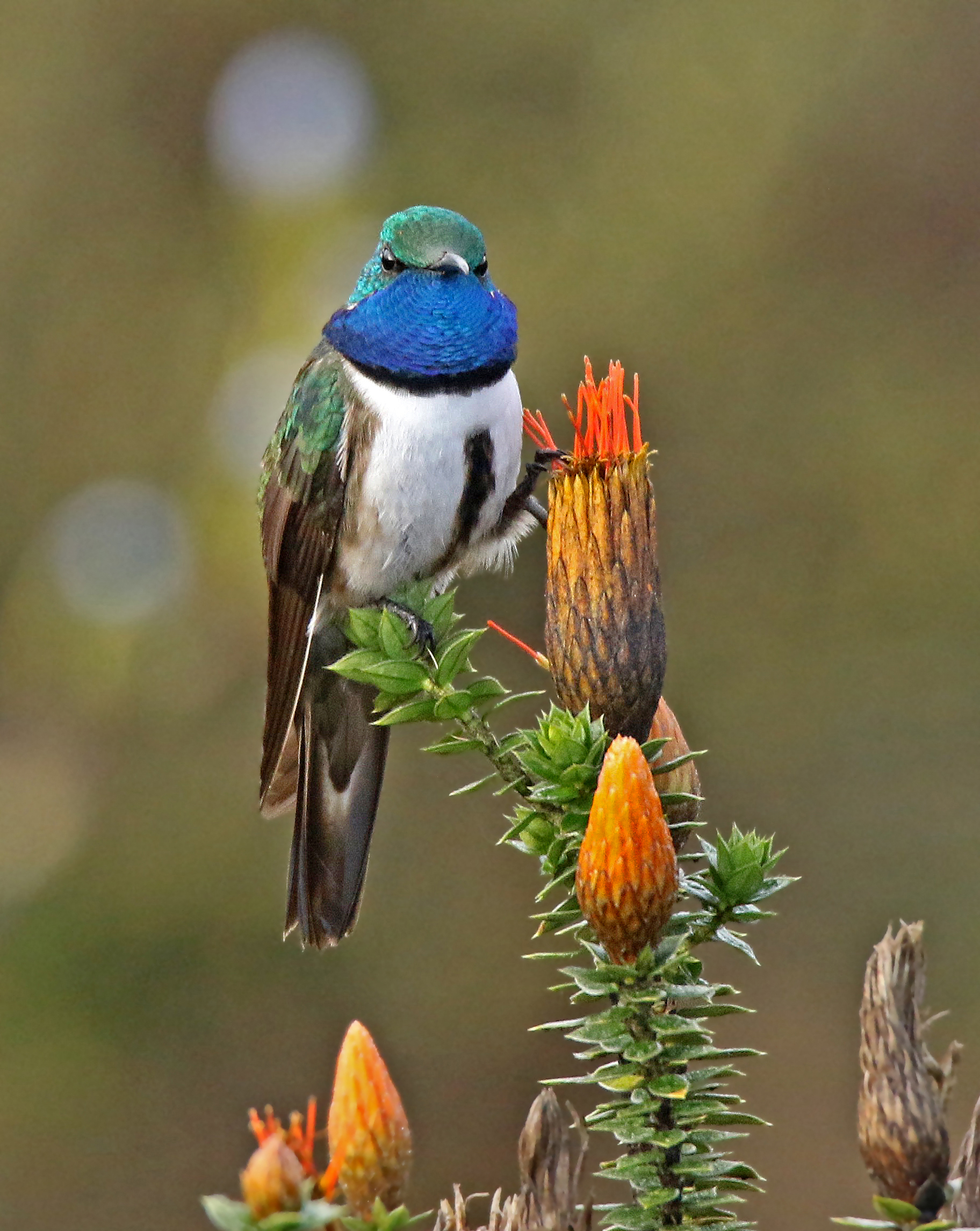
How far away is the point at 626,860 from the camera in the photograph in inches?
43.3

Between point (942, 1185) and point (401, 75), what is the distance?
4728 millimetres

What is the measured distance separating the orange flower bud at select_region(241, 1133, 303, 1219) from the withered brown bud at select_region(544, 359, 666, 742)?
0.59 m

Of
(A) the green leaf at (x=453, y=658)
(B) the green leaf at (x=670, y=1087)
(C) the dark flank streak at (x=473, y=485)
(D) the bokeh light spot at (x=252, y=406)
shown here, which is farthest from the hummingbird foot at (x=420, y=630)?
(D) the bokeh light spot at (x=252, y=406)

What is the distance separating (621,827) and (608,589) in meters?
0.33

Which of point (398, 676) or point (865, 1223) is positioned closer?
point (865, 1223)

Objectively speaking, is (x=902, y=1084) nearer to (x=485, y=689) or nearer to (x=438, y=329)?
(x=485, y=689)

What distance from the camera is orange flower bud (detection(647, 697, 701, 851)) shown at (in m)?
1.31

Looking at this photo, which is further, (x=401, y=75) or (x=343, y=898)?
(x=401, y=75)

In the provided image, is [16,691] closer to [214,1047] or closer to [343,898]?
[214,1047]

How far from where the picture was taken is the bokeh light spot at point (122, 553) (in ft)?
15.8

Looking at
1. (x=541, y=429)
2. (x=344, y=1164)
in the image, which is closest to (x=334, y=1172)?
(x=344, y=1164)

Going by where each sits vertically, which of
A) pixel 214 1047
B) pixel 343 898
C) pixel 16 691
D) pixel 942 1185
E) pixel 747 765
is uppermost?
pixel 16 691

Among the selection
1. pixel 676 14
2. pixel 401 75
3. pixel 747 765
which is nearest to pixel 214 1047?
pixel 747 765

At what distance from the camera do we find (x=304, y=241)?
4.86 meters
